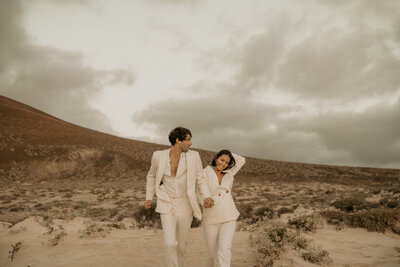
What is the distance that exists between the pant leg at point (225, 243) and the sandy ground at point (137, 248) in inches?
65.9

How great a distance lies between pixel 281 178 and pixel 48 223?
3764 cm

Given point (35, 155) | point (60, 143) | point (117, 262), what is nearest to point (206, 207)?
point (117, 262)

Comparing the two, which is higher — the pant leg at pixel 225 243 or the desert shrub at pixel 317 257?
the pant leg at pixel 225 243

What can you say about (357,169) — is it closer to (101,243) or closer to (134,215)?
(134,215)

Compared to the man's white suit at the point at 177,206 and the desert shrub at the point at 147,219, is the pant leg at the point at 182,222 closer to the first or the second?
the man's white suit at the point at 177,206

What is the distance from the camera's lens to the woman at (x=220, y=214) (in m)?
4.39

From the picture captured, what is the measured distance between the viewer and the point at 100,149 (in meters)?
49.9

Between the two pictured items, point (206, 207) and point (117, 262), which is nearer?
point (206, 207)

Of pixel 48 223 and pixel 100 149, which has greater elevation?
pixel 100 149

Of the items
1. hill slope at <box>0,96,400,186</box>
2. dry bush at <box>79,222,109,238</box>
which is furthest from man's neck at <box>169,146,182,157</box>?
hill slope at <box>0,96,400,186</box>

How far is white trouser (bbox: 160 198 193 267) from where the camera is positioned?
4.49 meters

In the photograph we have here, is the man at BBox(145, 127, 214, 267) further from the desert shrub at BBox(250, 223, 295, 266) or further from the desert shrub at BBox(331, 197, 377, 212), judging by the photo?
the desert shrub at BBox(331, 197, 377, 212)

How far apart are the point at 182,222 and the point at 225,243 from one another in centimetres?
71

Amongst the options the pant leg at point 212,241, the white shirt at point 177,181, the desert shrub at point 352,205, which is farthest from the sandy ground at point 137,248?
the desert shrub at point 352,205
